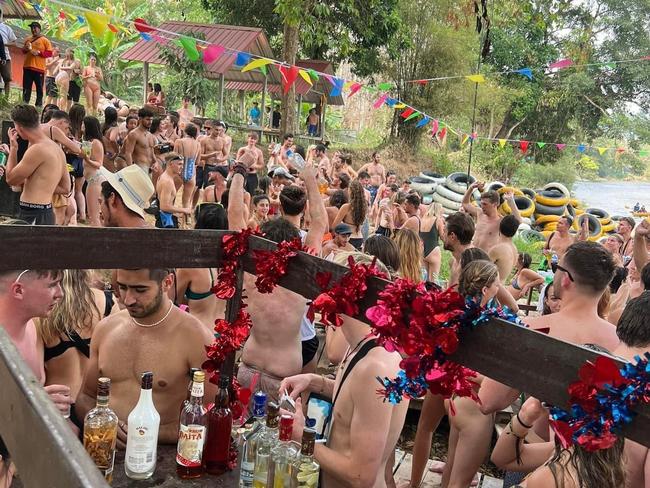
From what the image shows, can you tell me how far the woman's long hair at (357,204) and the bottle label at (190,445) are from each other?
5450 millimetres

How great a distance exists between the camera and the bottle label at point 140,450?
7.79 feet

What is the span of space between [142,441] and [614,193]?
55.3 m

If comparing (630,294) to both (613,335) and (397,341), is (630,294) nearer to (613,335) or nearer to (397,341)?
(613,335)

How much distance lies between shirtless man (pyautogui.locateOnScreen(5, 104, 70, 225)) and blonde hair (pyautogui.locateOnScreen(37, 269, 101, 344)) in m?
3.40

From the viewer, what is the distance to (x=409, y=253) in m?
5.43

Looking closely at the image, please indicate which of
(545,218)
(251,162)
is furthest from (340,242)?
(545,218)

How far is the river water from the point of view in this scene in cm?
4468

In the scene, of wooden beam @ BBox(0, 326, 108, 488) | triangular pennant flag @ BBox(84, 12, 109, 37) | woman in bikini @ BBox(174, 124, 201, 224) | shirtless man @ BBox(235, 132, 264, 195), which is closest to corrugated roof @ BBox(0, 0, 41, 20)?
shirtless man @ BBox(235, 132, 264, 195)

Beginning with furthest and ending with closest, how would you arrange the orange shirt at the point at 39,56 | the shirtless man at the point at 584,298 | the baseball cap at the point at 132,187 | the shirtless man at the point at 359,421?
the orange shirt at the point at 39,56 → the baseball cap at the point at 132,187 → the shirtless man at the point at 584,298 → the shirtless man at the point at 359,421

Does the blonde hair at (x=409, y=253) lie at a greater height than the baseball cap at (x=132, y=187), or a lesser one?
lesser

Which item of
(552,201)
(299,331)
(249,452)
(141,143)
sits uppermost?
(141,143)

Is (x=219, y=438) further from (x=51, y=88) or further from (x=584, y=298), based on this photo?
(x=51, y=88)

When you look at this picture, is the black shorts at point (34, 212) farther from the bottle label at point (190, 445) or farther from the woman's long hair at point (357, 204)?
the bottle label at point (190, 445)

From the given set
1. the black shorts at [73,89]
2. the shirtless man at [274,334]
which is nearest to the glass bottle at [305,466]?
the shirtless man at [274,334]
